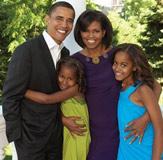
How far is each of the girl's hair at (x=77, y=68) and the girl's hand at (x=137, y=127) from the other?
1.54 feet

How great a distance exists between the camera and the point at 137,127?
297 cm

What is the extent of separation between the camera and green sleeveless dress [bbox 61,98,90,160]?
319cm

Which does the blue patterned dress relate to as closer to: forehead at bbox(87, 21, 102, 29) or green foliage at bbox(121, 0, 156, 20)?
forehead at bbox(87, 21, 102, 29)

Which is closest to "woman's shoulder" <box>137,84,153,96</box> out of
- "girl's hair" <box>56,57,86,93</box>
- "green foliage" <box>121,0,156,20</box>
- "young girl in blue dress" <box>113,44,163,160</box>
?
"young girl in blue dress" <box>113,44,163,160</box>

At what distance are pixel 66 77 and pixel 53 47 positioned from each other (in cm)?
26

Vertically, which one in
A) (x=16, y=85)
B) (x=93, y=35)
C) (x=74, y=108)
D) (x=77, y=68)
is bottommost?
(x=74, y=108)

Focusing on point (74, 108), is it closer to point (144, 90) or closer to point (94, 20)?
point (144, 90)

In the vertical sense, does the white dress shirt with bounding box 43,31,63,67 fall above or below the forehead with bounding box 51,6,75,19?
below

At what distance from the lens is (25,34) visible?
1425 centimetres

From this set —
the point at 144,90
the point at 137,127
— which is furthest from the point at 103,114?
the point at 144,90

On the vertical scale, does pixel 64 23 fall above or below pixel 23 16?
above

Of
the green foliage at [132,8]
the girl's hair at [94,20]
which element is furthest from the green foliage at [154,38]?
the girl's hair at [94,20]

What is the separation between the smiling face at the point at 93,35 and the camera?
3223mm

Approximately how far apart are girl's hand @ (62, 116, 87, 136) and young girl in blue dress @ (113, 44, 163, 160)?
0.98 ft
